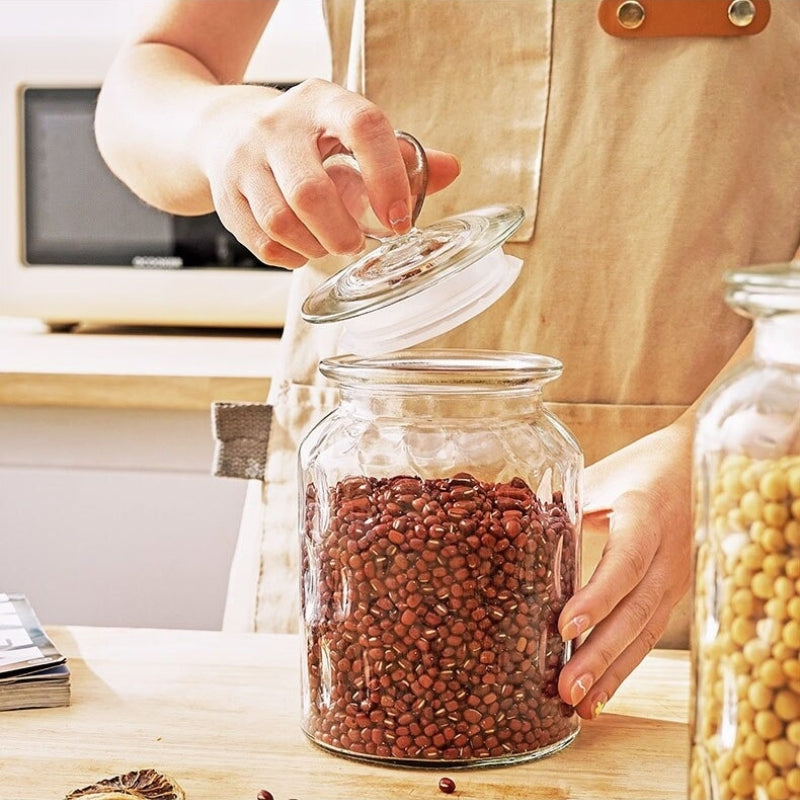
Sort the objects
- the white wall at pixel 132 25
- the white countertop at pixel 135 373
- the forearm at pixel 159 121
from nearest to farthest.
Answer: the forearm at pixel 159 121 < the white countertop at pixel 135 373 < the white wall at pixel 132 25

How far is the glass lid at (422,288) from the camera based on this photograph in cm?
64

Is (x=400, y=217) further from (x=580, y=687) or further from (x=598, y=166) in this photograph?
(x=598, y=166)

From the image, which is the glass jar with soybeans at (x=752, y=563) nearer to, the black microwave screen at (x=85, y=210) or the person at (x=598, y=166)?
the person at (x=598, y=166)

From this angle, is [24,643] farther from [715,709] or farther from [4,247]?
[4,247]

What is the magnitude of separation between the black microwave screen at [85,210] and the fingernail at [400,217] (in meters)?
1.22

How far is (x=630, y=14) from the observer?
41.5 inches

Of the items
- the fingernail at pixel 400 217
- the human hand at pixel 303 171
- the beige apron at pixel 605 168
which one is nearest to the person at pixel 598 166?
the beige apron at pixel 605 168

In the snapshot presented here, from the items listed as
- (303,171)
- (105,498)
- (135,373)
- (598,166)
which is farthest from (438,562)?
(105,498)

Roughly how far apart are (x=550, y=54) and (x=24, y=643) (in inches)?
26.3

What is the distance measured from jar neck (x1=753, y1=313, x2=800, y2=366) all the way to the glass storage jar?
0.62 ft

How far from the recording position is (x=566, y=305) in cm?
109

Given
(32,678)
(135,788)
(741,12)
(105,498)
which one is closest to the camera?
(135,788)

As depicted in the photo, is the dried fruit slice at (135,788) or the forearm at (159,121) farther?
the forearm at (159,121)

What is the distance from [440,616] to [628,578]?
0.12 meters
